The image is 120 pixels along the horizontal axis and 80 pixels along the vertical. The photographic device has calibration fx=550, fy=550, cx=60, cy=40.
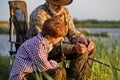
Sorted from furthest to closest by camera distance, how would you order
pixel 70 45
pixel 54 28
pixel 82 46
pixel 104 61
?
pixel 104 61 < pixel 70 45 < pixel 82 46 < pixel 54 28

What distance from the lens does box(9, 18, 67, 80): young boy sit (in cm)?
514

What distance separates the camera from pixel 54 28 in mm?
5109

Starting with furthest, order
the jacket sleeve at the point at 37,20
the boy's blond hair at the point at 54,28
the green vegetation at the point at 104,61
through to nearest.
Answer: the jacket sleeve at the point at 37,20, the green vegetation at the point at 104,61, the boy's blond hair at the point at 54,28

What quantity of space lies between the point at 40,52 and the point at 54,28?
0.86ft

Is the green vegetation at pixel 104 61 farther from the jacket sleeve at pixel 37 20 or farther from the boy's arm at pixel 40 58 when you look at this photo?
the jacket sleeve at pixel 37 20

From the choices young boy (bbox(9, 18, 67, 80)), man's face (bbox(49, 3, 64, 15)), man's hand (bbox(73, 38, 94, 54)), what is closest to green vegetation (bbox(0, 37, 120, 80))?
man's hand (bbox(73, 38, 94, 54))

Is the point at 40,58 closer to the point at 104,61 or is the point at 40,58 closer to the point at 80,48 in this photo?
the point at 80,48

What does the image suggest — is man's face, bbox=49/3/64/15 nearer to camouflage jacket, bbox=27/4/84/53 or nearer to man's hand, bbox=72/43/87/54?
camouflage jacket, bbox=27/4/84/53

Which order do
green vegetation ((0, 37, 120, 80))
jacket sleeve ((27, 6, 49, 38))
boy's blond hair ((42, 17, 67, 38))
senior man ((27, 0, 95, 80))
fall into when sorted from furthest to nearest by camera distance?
jacket sleeve ((27, 6, 49, 38)) → senior man ((27, 0, 95, 80)) → green vegetation ((0, 37, 120, 80)) → boy's blond hair ((42, 17, 67, 38))

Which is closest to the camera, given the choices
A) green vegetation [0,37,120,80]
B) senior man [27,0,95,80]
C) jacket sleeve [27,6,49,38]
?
green vegetation [0,37,120,80]

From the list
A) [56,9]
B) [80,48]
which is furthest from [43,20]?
[80,48]

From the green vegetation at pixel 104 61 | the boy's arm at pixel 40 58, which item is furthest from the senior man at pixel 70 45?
the boy's arm at pixel 40 58

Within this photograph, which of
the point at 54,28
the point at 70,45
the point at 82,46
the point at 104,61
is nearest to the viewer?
the point at 54,28

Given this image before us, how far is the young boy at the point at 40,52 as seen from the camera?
5.14 m
